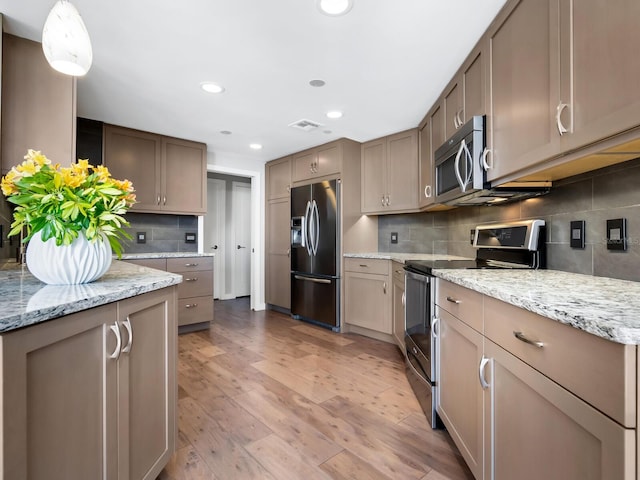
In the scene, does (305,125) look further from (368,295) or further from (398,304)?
(398,304)

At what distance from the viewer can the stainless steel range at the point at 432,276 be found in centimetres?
176

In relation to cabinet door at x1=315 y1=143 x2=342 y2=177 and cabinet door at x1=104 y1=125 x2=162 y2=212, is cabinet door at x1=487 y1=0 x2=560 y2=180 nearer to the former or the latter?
cabinet door at x1=315 y1=143 x2=342 y2=177

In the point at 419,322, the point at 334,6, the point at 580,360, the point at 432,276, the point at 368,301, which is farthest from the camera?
the point at 368,301

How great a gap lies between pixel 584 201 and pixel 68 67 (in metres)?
2.24

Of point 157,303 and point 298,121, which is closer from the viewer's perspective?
point 157,303

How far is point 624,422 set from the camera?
606 millimetres

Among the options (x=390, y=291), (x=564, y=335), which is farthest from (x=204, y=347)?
(x=564, y=335)

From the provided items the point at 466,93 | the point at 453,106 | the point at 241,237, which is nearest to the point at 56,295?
the point at 466,93

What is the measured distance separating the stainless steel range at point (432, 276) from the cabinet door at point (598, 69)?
30.9 inches

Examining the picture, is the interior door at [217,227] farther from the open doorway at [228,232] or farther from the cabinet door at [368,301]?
the cabinet door at [368,301]

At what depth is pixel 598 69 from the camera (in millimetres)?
1013

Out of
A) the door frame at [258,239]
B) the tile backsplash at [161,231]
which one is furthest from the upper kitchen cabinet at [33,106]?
the door frame at [258,239]

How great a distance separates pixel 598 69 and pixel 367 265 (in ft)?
8.43

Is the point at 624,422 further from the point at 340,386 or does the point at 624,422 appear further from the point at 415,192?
the point at 415,192
